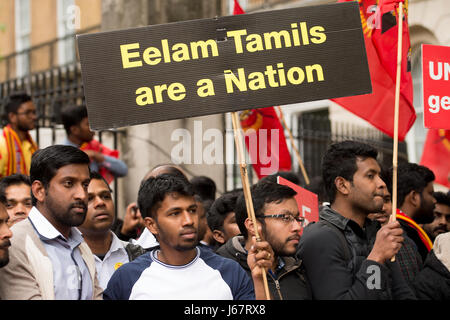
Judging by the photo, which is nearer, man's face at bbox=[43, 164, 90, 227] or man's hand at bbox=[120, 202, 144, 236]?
man's face at bbox=[43, 164, 90, 227]

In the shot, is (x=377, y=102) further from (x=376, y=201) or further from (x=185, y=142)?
(x=185, y=142)

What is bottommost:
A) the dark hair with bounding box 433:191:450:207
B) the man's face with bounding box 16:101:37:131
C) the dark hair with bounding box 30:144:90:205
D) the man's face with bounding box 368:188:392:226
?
the dark hair with bounding box 433:191:450:207

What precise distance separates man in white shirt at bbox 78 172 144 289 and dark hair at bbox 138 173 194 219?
37.8 inches

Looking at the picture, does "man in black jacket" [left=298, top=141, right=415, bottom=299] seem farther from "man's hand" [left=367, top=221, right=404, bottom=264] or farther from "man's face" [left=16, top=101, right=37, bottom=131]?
"man's face" [left=16, top=101, right=37, bottom=131]

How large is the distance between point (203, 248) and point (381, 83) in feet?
8.81

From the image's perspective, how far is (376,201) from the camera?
4.94 meters

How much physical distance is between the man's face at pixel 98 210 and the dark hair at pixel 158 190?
100cm

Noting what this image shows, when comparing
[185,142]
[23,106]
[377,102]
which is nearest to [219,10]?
[185,142]

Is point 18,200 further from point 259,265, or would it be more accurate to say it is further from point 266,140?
point 266,140

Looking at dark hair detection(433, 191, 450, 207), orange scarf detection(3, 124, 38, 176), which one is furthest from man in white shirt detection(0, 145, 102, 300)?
dark hair detection(433, 191, 450, 207)

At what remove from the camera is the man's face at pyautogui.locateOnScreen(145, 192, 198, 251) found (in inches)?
165

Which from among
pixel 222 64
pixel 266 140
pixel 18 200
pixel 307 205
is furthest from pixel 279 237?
pixel 266 140

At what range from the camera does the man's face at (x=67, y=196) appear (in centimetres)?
423

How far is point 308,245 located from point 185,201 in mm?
789
